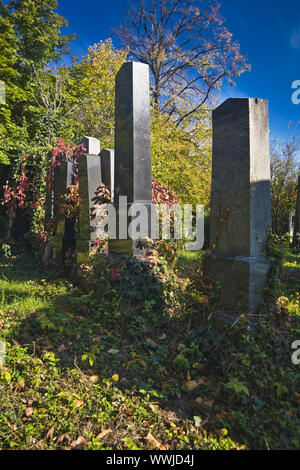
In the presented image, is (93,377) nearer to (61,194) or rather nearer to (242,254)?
(242,254)

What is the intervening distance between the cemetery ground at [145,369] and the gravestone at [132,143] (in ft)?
2.50

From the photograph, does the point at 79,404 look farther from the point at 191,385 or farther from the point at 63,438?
the point at 191,385

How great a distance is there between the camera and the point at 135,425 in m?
2.06

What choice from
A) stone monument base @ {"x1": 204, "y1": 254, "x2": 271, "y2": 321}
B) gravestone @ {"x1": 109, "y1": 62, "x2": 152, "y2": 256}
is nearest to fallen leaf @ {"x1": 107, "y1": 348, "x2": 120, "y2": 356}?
stone monument base @ {"x1": 204, "y1": 254, "x2": 271, "y2": 321}

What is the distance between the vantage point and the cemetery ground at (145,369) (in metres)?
2.01

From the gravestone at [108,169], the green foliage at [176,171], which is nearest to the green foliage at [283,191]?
the green foliage at [176,171]

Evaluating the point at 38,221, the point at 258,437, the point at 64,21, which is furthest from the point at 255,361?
the point at 64,21

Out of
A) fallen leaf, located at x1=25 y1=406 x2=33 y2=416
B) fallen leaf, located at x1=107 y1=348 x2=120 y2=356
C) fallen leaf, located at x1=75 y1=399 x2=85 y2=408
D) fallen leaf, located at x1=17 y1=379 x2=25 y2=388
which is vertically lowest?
fallen leaf, located at x1=75 y1=399 x2=85 y2=408

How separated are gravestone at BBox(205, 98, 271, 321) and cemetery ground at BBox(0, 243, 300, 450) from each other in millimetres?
175

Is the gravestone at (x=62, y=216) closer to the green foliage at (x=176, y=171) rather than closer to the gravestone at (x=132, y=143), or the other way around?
the gravestone at (x=132, y=143)

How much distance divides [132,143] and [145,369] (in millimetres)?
2851

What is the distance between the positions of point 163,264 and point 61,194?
2.87m

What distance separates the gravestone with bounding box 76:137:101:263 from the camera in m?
4.76

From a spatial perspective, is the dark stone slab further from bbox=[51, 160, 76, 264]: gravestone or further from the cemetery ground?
bbox=[51, 160, 76, 264]: gravestone
